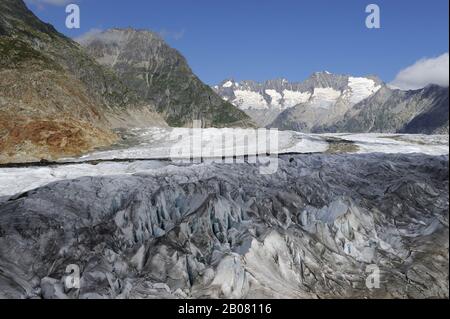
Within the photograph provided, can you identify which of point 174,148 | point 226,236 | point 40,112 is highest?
point 40,112

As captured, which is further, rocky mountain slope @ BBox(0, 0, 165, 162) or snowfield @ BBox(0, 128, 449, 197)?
rocky mountain slope @ BBox(0, 0, 165, 162)

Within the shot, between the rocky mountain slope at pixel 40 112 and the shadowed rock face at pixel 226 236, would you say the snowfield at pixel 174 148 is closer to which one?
the shadowed rock face at pixel 226 236

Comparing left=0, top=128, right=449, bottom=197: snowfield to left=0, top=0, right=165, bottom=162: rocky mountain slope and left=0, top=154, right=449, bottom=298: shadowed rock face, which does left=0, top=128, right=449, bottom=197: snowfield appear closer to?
left=0, top=154, right=449, bottom=298: shadowed rock face

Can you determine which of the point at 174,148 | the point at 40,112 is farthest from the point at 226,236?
the point at 40,112

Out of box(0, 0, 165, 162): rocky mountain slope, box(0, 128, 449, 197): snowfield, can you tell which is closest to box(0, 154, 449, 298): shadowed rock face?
box(0, 128, 449, 197): snowfield

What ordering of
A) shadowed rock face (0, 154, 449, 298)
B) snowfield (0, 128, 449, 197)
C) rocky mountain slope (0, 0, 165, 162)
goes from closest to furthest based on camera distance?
shadowed rock face (0, 154, 449, 298) → snowfield (0, 128, 449, 197) → rocky mountain slope (0, 0, 165, 162)

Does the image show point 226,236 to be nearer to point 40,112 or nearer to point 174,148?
point 174,148

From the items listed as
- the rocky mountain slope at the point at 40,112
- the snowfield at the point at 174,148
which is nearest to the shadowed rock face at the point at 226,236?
the snowfield at the point at 174,148
